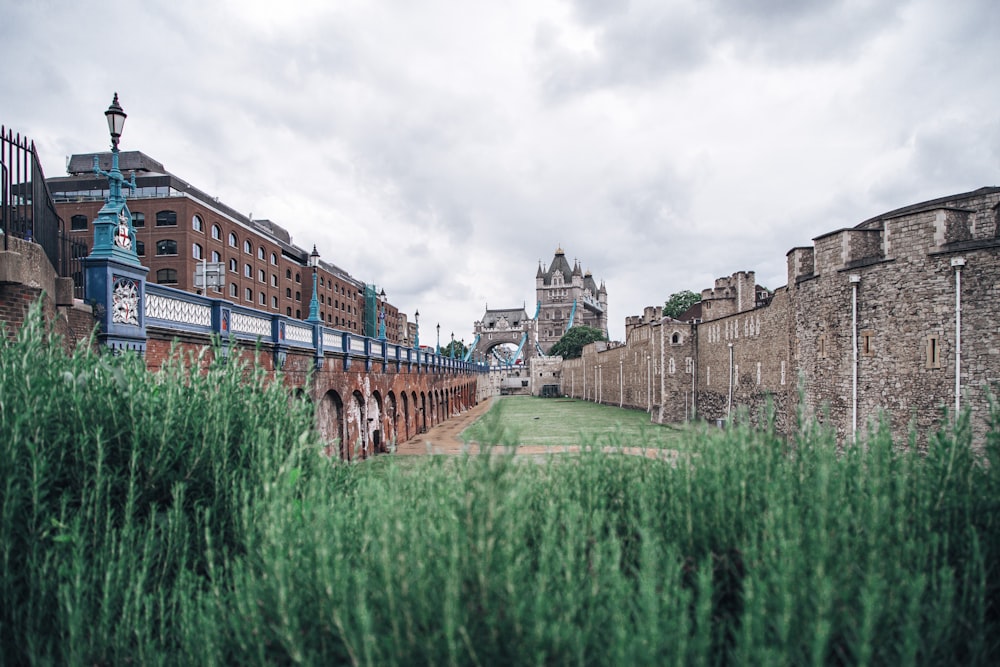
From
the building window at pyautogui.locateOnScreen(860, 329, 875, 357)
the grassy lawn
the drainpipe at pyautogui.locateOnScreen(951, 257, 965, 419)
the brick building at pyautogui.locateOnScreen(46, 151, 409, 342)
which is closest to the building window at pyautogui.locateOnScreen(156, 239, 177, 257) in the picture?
the brick building at pyautogui.locateOnScreen(46, 151, 409, 342)

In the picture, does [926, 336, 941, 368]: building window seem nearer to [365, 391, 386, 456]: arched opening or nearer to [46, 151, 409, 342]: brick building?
[365, 391, 386, 456]: arched opening

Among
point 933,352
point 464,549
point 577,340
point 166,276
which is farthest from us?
point 577,340

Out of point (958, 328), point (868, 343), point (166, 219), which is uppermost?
point (166, 219)

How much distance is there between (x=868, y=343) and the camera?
17.2m

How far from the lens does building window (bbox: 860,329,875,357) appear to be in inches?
671

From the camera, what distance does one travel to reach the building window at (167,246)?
46.6 metres

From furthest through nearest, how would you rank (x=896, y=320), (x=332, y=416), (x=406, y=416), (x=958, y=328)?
1. (x=406, y=416)
2. (x=332, y=416)
3. (x=896, y=320)
4. (x=958, y=328)

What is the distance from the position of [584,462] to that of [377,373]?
19913 millimetres

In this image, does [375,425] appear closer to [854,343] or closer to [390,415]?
[390,415]

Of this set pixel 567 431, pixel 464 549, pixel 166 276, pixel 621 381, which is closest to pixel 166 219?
pixel 166 276

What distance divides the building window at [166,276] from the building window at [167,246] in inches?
60.8

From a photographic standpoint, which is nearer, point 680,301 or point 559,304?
point 680,301

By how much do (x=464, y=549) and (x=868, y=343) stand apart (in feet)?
60.7

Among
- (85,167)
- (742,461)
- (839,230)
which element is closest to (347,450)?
(742,461)
